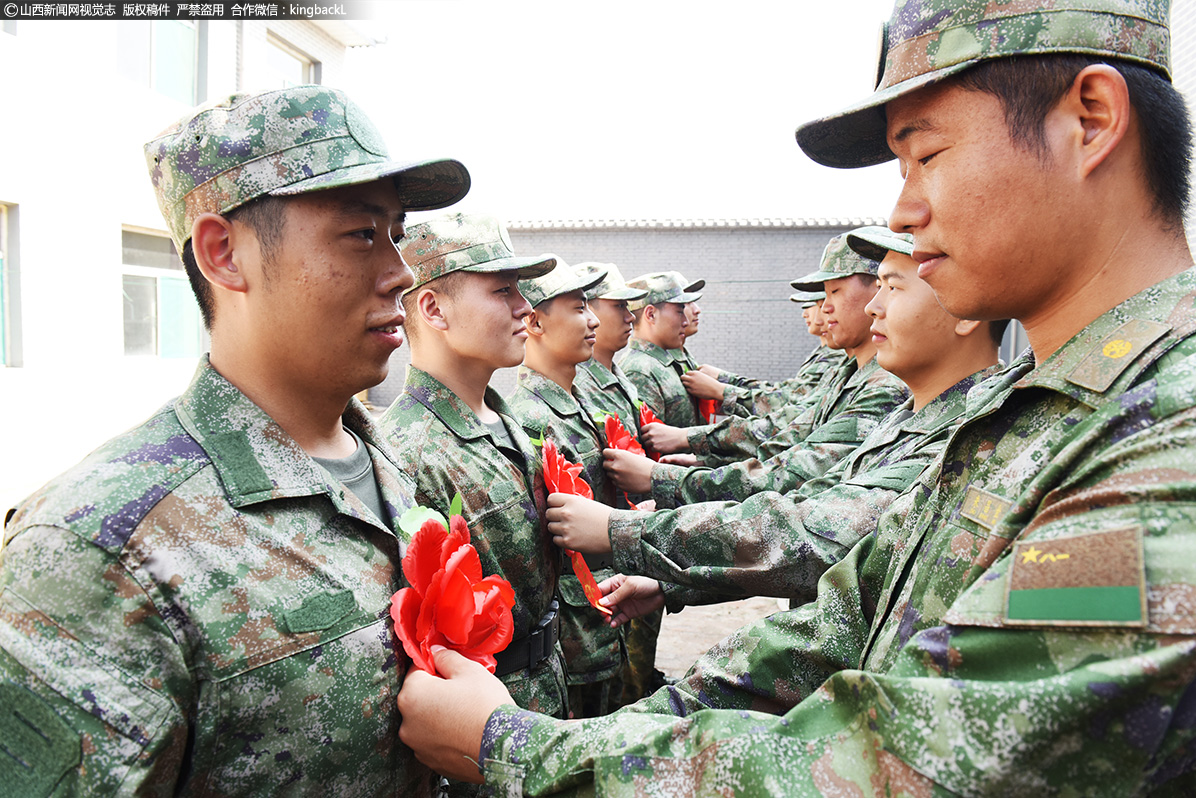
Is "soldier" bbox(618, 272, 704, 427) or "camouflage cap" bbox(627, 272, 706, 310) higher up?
"camouflage cap" bbox(627, 272, 706, 310)

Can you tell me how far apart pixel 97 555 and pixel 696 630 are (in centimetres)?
605

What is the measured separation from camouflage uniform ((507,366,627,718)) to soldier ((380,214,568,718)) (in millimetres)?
423

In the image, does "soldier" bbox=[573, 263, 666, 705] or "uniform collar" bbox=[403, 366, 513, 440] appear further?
"soldier" bbox=[573, 263, 666, 705]

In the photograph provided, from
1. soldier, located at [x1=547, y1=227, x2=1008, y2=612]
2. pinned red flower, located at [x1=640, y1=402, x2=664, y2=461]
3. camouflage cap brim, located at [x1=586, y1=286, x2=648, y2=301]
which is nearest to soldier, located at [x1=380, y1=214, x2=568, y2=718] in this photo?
soldier, located at [x1=547, y1=227, x2=1008, y2=612]

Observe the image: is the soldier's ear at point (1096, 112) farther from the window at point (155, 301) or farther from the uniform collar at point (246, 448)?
the window at point (155, 301)

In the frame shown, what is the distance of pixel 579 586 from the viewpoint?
152 inches

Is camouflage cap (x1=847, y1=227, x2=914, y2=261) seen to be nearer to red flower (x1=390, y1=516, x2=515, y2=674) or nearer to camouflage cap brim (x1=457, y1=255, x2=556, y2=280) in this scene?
camouflage cap brim (x1=457, y1=255, x2=556, y2=280)

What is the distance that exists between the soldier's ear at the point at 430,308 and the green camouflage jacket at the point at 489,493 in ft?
0.94

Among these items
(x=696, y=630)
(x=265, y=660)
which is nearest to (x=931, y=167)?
(x=265, y=660)

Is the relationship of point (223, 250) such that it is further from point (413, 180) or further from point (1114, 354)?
point (1114, 354)

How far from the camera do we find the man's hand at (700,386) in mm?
9094

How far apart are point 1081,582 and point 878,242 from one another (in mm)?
2845

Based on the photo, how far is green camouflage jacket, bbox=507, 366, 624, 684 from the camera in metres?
3.84

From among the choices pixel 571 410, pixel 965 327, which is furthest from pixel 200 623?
pixel 571 410
